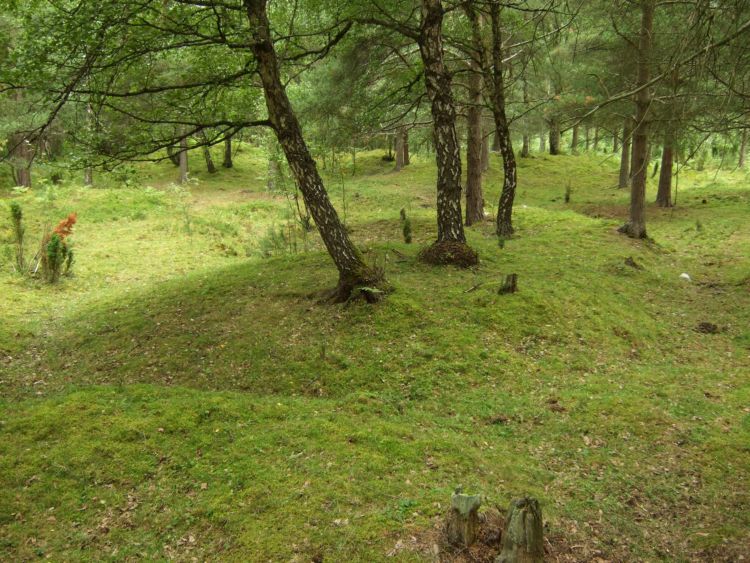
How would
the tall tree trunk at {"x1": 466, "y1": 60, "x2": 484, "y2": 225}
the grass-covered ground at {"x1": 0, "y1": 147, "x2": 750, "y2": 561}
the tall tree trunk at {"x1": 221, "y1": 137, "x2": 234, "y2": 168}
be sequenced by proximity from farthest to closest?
the tall tree trunk at {"x1": 221, "y1": 137, "x2": 234, "y2": 168}, the tall tree trunk at {"x1": 466, "y1": 60, "x2": 484, "y2": 225}, the grass-covered ground at {"x1": 0, "y1": 147, "x2": 750, "y2": 561}

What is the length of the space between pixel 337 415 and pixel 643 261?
9.17 meters

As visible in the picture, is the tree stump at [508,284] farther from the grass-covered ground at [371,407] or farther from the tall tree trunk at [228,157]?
the tall tree trunk at [228,157]

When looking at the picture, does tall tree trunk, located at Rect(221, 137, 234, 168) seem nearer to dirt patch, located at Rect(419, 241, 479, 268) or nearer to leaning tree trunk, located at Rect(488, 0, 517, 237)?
leaning tree trunk, located at Rect(488, 0, 517, 237)

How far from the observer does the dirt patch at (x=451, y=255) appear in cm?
930

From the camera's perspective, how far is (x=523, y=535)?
122 inches

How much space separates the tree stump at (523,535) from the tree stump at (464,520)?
8.6 inches

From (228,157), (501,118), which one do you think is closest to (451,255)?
(501,118)

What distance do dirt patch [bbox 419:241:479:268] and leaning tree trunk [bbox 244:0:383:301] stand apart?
1928mm

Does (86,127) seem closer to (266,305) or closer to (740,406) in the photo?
(266,305)

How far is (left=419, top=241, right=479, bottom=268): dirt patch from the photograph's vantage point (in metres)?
9.30

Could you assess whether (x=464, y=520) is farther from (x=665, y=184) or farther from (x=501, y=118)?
(x=665, y=184)

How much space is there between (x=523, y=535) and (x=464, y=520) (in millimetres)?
386

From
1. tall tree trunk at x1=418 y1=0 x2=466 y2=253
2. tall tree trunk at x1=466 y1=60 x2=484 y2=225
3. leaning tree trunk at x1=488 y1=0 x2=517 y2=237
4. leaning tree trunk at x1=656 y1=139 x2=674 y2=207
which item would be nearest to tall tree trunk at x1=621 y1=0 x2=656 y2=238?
leaning tree trunk at x1=488 y1=0 x2=517 y2=237

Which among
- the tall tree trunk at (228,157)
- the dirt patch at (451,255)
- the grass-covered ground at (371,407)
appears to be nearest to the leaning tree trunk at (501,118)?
the grass-covered ground at (371,407)
